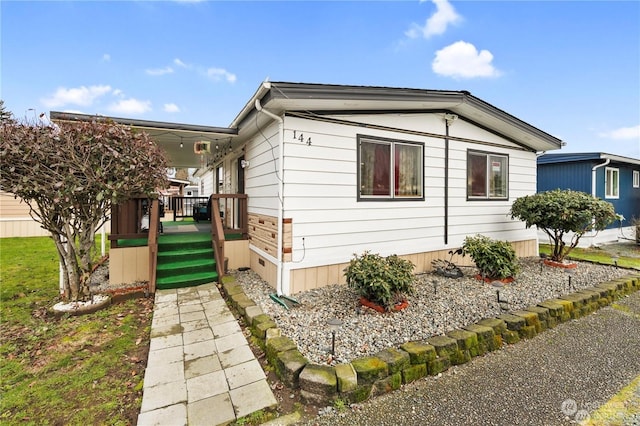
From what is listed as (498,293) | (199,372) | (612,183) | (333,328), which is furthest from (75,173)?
(612,183)

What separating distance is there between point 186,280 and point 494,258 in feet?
17.9

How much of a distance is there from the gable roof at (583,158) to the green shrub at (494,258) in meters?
7.70

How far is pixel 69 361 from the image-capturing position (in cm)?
292

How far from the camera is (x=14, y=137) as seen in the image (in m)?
3.60

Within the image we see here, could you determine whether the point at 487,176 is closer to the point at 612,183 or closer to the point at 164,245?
the point at 164,245

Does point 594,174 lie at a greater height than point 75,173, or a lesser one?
greater

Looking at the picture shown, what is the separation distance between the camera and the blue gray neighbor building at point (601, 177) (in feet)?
33.0

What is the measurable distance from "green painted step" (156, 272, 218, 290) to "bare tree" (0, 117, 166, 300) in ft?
3.37

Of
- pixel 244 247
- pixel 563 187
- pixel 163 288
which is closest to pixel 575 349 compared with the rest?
pixel 244 247

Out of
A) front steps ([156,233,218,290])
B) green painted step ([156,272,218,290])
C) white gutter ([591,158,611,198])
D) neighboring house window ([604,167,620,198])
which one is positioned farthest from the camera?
neighboring house window ([604,167,620,198])

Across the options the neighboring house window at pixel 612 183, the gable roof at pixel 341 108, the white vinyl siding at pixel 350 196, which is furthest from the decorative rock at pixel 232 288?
the neighboring house window at pixel 612 183

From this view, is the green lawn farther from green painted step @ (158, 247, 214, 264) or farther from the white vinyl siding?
the white vinyl siding

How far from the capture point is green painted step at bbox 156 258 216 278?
5.09m

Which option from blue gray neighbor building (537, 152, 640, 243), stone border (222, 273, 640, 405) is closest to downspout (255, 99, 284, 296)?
stone border (222, 273, 640, 405)
